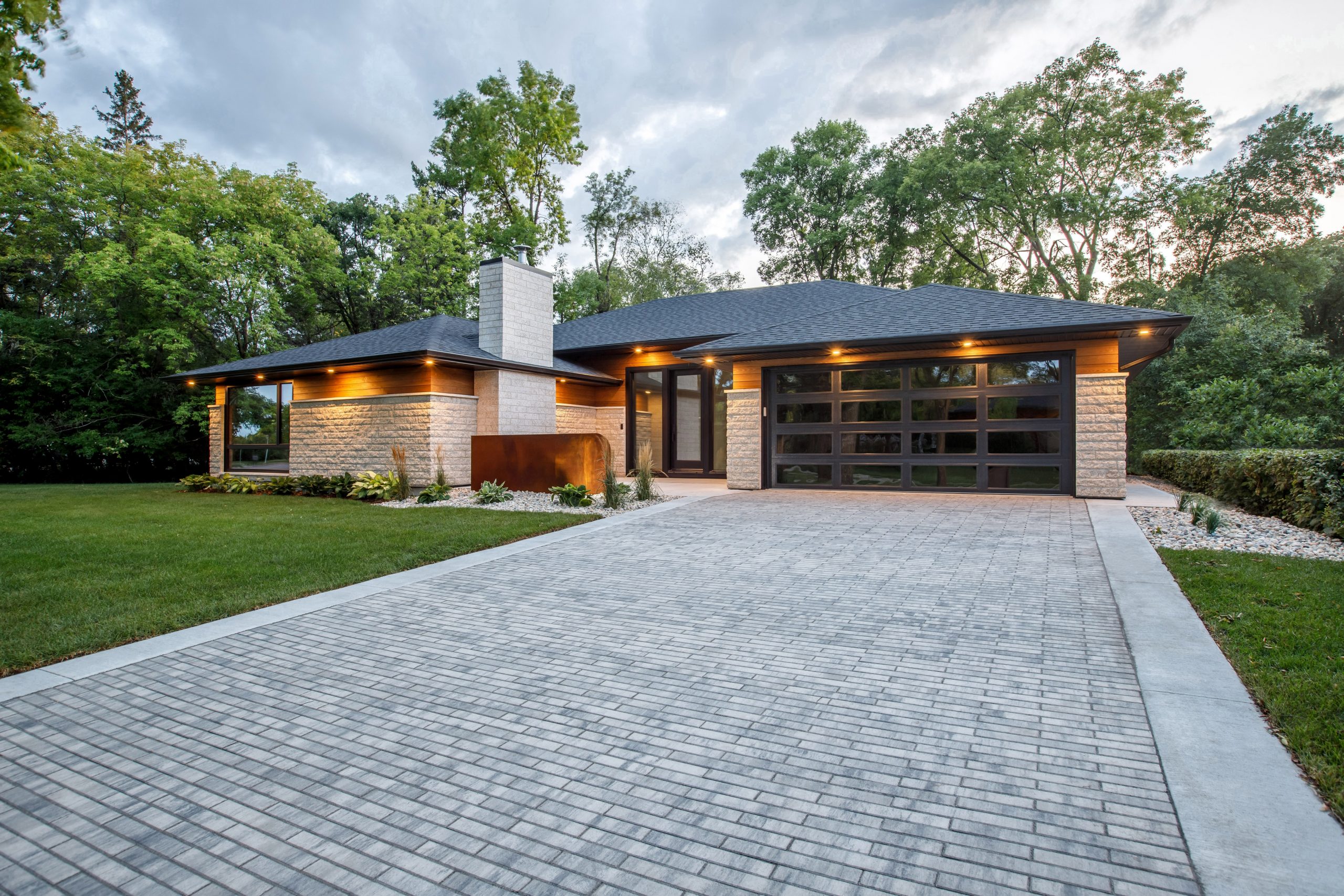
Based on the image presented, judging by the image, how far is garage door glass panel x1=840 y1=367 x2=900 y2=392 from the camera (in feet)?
37.1

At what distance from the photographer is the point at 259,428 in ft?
49.6

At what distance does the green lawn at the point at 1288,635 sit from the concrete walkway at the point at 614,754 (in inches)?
16.6

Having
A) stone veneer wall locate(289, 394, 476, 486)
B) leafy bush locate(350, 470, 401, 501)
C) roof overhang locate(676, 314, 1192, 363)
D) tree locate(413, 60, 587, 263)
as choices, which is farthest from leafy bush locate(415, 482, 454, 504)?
tree locate(413, 60, 587, 263)

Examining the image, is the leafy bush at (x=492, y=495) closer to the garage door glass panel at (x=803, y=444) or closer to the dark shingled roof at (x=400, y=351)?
the dark shingled roof at (x=400, y=351)

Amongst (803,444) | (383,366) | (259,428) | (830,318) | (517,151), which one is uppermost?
(517,151)

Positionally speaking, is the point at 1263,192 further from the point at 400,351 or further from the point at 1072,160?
the point at 400,351

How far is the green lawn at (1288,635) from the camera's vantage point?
2225 mm

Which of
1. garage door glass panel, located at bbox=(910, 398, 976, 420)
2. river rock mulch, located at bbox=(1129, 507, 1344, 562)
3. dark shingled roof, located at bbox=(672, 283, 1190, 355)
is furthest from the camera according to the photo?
garage door glass panel, located at bbox=(910, 398, 976, 420)

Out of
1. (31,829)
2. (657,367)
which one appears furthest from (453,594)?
(657,367)

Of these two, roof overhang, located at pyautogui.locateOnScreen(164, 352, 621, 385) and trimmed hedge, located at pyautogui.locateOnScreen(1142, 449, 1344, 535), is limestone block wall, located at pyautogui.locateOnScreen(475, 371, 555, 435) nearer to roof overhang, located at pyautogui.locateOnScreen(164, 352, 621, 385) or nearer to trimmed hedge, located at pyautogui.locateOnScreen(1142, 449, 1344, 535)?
roof overhang, located at pyautogui.locateOnScreen(164, 352, 621, 385)

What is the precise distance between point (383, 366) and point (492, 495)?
4240 mm

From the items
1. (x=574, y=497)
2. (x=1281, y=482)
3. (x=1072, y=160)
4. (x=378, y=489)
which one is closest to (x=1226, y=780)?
(x=1281, y=482)

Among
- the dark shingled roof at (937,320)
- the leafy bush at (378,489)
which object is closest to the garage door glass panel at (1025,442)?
the dark shingled roof at (937,320)

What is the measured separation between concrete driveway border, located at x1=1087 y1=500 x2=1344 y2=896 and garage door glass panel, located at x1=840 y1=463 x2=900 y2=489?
7.85 m
